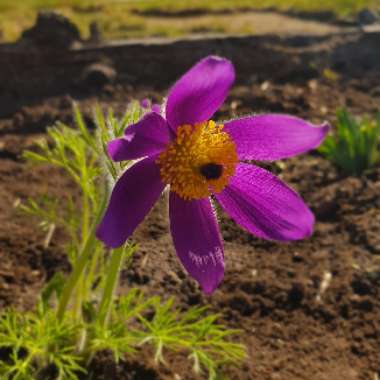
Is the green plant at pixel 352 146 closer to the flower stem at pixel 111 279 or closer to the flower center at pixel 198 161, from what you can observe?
the flower stem at pixel 111 279

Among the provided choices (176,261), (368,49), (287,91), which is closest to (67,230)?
(176,261)

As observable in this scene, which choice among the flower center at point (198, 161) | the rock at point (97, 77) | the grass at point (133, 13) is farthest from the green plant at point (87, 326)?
the grass at point (133, 13)

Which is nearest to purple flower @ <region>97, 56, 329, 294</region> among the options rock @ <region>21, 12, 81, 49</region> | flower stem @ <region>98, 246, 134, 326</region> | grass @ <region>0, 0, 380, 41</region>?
flower stem @ <region>98, 246, 134, 326</region>

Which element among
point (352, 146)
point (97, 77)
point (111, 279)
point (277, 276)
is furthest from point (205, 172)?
point (97, 77)

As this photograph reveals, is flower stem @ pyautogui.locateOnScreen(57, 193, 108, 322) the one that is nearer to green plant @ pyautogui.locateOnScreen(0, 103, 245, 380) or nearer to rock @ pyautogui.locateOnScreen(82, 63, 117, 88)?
green plant @ pyautogui.locateOnScreen(0, 103, 245, 380)

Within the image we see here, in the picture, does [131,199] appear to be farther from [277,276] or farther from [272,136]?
[277,276]

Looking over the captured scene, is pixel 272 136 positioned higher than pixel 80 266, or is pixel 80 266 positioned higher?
pixel 272 136
